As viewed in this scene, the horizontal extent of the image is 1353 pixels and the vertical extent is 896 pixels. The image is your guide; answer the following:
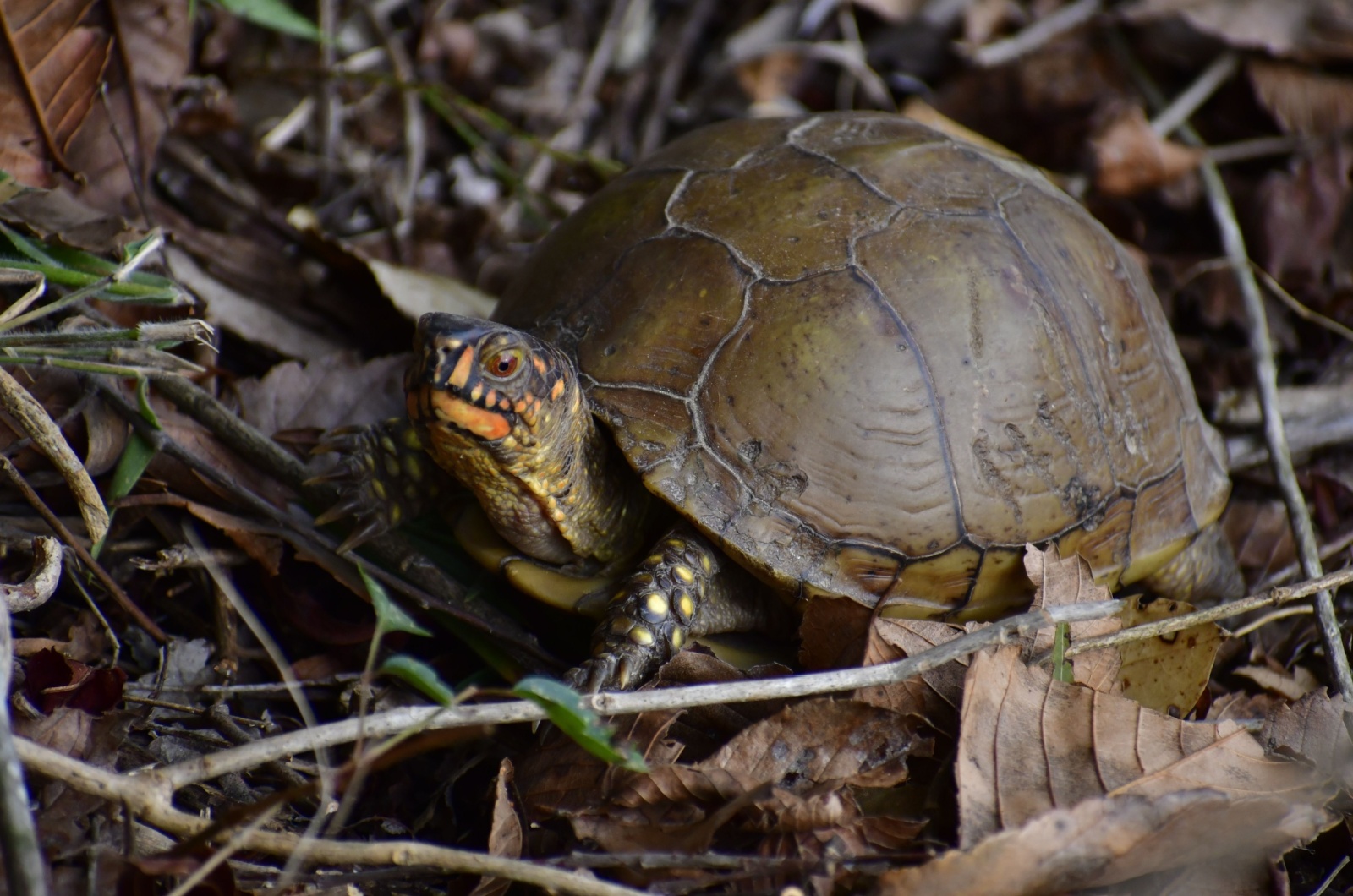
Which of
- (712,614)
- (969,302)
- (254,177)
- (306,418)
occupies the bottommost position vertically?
(712,614)

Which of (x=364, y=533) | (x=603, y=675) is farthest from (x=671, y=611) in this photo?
(x=364, y=533)

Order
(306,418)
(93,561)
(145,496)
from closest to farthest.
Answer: (93,561) < (145,496) < (306,418)

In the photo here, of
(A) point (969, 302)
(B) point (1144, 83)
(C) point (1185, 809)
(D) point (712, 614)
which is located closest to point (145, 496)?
(D) point (712, 614)

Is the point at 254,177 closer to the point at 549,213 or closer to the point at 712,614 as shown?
the point at 549,213

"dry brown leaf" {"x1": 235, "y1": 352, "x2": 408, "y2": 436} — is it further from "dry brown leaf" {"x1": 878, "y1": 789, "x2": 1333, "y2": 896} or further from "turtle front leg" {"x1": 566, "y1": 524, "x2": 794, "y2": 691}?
"dry brown leaf" {"x1": 878, "y1": 789, "x2": 1333, "y2": 896}

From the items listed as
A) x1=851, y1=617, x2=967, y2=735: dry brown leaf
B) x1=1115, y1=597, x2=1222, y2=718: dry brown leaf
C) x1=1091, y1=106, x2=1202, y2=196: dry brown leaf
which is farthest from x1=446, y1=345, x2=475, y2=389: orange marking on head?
x1=1091, y1=106, x2=1202, y2=196: dry brown leaf

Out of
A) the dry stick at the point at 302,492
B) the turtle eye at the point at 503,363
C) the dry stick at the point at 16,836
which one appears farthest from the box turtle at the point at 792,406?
the dry stick at the point at 16,836
